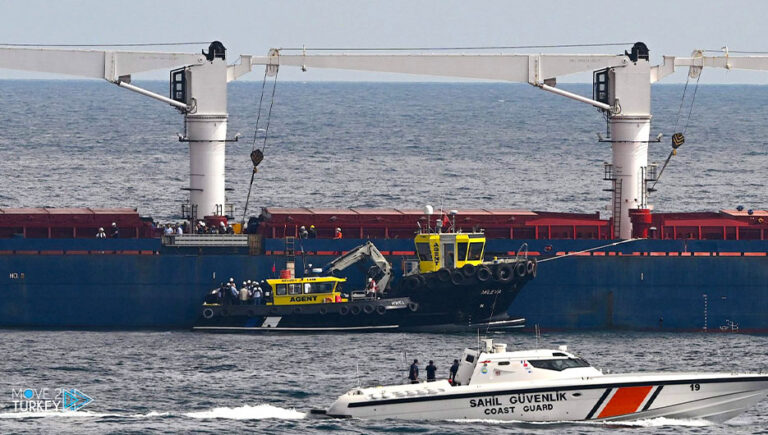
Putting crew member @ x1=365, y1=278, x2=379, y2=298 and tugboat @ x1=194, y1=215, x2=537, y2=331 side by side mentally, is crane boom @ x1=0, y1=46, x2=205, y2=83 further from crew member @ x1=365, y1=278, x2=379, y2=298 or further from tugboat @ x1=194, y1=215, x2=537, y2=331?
crew member @ x1=365, y1=278, x2=379, y2=298

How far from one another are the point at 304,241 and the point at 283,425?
21.4 m

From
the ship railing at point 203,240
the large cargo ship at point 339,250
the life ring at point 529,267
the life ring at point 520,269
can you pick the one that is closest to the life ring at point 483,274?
the life ring at point 520,269

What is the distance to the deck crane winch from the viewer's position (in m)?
73.9

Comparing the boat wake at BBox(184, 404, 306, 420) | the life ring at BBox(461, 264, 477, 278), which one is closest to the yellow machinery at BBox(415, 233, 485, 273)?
the life ring at BBox(461, 264, 477, 278)

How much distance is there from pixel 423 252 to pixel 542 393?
20.0 meters

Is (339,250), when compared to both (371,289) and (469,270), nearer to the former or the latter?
(371,289)

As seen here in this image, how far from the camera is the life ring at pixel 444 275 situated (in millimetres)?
67688

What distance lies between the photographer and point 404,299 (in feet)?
223

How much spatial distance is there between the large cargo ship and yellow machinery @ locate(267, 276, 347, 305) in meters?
2.55

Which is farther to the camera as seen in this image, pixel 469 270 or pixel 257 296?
pixel 257 296

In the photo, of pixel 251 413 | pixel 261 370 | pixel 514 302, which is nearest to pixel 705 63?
pixel 514 302

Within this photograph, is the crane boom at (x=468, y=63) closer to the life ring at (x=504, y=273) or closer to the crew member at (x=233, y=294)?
the life ring at (x=504, y=273)

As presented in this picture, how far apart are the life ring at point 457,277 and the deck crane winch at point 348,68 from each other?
1020 centimetres

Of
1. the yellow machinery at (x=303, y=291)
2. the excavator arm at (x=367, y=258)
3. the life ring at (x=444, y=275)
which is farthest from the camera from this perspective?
the excavator arm at (x=367, y=258)
